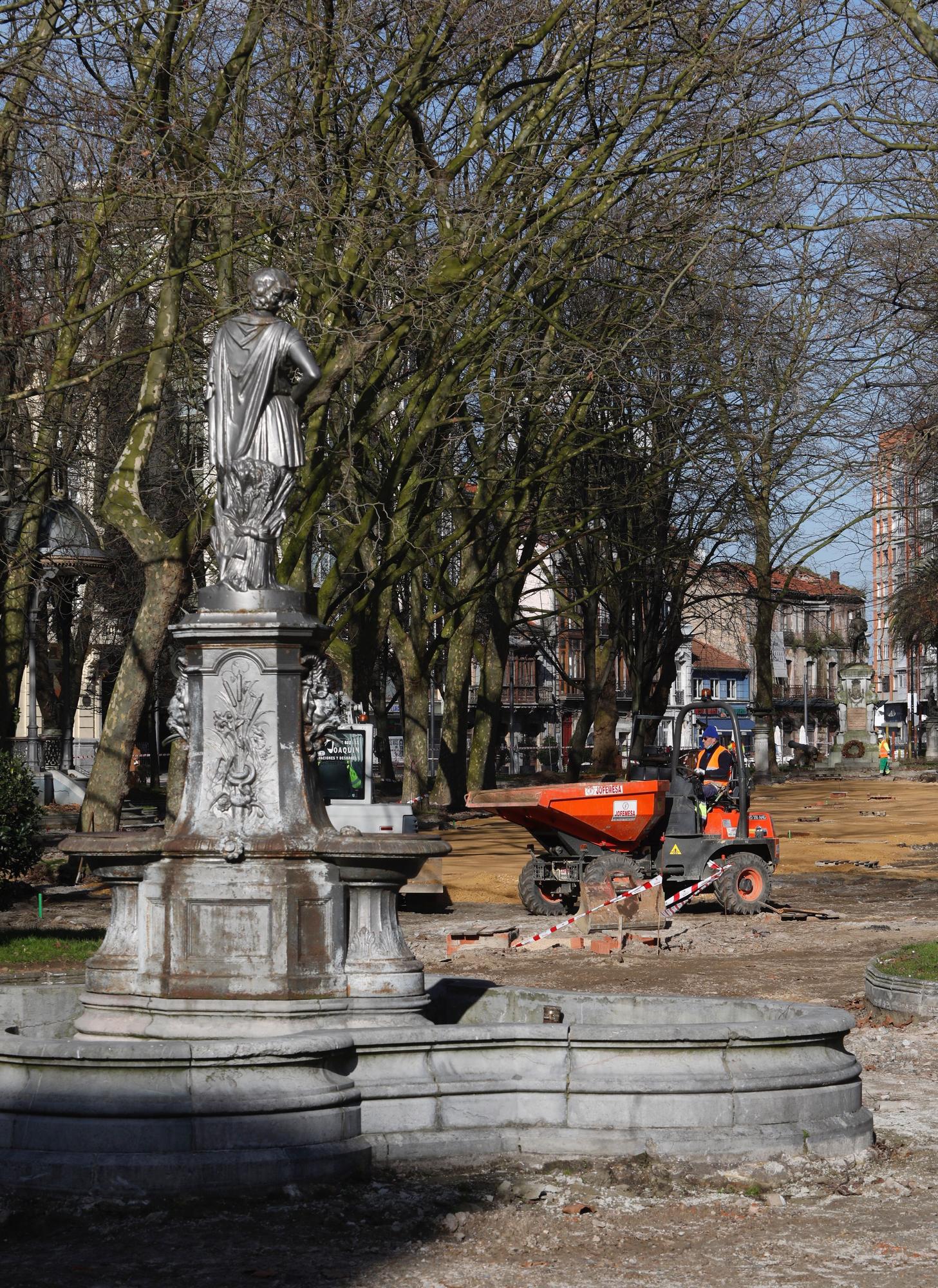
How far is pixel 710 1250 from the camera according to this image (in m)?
7.09

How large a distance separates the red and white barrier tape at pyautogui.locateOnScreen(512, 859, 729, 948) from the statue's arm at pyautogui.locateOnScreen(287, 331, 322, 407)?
28.3 ft

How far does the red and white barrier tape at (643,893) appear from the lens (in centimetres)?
1777

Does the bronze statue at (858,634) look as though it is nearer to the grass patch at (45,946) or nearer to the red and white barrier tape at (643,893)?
the red and white barrier tape at (643,893)

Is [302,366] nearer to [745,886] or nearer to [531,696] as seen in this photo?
[745,886]

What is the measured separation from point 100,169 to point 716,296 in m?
11.4

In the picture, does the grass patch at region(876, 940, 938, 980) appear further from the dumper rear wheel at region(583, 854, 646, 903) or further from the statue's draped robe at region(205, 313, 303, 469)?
the statue's draped robe at region(205, 313, 303, 469)

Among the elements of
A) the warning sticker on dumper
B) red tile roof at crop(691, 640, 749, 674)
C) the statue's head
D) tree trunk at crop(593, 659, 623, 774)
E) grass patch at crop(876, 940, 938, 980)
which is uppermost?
red tile roof at crop(691, 640, 749, 674)

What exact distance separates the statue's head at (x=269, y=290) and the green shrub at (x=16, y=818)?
34.0 feet

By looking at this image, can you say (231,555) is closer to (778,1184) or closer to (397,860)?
(397,860)

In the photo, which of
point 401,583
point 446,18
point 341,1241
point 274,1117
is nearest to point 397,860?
point 274,1117

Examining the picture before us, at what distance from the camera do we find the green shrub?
1927 cm

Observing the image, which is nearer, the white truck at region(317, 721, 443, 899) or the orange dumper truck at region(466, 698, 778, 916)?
the orange dumper truck at region(466, 698, 778, 916)

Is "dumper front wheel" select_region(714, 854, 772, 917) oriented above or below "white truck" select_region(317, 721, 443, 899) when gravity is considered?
below

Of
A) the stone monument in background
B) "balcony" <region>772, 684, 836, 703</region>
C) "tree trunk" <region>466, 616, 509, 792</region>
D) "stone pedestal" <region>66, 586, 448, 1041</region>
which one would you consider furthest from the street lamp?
"balcony" <region>772, 684, 836, 703</region>
